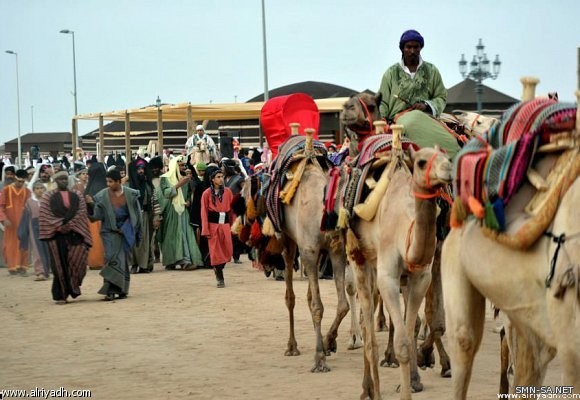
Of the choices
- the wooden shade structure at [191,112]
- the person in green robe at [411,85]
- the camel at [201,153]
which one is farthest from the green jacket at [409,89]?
the wooden shade structure at [191,112]

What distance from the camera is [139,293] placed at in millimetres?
17891

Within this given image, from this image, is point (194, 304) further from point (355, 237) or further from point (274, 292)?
point (355, 237)

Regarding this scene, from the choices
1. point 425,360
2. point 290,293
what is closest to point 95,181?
point 290,293

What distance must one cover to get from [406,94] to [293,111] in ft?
8.41

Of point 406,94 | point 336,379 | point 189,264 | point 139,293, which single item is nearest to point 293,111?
point 406,94

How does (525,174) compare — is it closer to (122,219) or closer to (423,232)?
(423,232)

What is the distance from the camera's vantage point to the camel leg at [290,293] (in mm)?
11250

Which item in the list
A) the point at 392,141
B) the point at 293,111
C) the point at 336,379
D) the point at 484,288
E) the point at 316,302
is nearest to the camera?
the point at 484,288

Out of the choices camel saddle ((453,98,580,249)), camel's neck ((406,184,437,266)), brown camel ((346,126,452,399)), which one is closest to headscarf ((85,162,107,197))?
brown camel ((346,126,452,399))

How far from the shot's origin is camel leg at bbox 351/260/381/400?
8461mm

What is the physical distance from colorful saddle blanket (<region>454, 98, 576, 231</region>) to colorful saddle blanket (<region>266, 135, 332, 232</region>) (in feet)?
17.8

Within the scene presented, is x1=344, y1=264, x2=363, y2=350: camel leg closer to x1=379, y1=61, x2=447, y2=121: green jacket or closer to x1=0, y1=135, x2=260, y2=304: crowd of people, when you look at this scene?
x1=379, y1=61, x2=447, y2=121: green jacket

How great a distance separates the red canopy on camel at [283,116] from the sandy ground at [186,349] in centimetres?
226

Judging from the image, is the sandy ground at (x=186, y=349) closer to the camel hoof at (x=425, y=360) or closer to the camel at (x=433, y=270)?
the camel hoof at (x=425, y=360)
